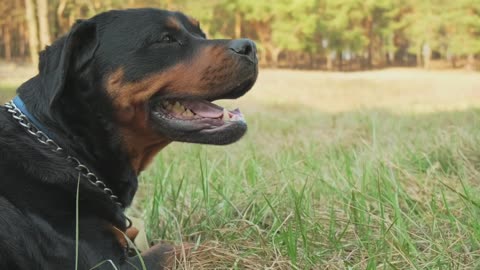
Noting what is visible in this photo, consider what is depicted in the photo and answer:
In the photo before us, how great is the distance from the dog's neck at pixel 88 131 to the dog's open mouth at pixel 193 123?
21cm

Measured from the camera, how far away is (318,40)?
45.8 metres

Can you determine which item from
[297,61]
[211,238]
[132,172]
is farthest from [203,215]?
[297,61]

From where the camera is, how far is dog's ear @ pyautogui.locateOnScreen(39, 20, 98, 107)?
2.26 metres

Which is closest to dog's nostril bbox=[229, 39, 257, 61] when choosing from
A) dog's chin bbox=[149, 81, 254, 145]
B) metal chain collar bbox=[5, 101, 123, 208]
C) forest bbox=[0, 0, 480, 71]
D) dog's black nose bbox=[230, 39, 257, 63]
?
dog's black nose bbox=[230, 39, 257, 63]

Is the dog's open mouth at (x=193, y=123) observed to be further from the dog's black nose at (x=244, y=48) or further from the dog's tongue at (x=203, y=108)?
the dog's black nose at (x=244, y=48)

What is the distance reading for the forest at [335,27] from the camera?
4028cm

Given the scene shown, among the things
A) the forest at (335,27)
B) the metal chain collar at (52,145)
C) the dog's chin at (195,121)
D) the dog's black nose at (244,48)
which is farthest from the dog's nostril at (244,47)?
the forest at (335,27)

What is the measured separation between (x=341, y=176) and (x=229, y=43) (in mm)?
1190

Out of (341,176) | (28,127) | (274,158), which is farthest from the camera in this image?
(274,158)

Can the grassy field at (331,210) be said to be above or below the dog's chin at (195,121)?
below

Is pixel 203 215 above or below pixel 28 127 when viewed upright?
below

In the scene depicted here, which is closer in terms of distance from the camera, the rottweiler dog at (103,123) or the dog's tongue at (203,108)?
the rottweiler dog at (103,123)

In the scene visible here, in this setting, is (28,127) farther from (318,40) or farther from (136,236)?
(318,40)

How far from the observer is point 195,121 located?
8.40 ft
